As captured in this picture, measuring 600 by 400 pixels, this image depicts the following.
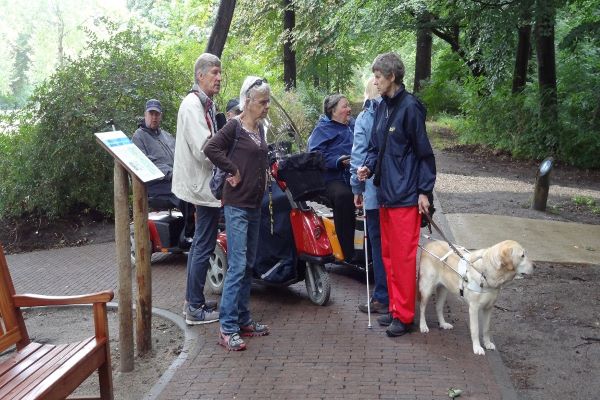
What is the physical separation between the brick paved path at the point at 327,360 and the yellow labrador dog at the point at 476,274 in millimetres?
283

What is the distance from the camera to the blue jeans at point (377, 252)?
6.22 meters

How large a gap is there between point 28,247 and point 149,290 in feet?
20.8

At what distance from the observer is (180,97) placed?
1191 cm

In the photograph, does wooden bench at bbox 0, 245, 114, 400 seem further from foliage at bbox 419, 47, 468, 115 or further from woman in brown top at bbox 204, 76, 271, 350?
foliage at bbox 419, 47, 468, 115

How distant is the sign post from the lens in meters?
5.05

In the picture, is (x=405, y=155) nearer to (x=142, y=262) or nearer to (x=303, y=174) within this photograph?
(x=303, y=174)

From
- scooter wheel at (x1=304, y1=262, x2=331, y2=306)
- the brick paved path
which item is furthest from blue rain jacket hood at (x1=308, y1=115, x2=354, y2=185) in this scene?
the brick paved path

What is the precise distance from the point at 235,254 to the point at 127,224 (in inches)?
35.5

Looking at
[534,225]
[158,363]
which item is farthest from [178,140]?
[534,225]

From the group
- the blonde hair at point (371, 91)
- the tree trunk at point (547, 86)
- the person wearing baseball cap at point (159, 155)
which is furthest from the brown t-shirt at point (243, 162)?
the tree trunk at point (547, 86)

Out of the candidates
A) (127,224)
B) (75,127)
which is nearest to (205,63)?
(127,224)

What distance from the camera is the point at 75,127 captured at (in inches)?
430

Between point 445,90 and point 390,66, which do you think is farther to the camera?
point 445,90

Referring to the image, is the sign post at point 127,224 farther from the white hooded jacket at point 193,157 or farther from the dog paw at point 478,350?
the dog paw at point 478,350
